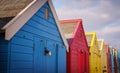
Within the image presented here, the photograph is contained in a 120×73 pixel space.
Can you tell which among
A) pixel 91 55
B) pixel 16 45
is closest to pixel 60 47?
pixel 16 45

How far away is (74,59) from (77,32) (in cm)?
195

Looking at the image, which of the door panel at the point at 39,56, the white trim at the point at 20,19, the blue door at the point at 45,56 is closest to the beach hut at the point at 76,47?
the blue door at the point at 45,56

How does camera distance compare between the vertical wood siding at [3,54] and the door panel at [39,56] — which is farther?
the door panel at [39,56]

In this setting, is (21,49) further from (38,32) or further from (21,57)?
(38,32)

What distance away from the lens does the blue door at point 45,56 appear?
32.7 feet

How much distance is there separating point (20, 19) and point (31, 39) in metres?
1.28

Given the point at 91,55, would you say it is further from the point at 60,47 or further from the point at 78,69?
the point at 60,47

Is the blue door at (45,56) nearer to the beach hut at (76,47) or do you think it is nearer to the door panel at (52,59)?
the door panel at (52,59)

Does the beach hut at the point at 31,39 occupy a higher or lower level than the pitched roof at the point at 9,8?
lower

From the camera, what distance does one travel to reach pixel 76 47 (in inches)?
624

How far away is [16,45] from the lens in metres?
8.26

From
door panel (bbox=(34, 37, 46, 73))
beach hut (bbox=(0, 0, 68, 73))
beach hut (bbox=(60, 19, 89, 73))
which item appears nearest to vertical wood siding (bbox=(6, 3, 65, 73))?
beach hut (bbox=(0, 0, 68, 73))

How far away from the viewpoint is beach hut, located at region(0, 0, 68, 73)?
7.83 metres

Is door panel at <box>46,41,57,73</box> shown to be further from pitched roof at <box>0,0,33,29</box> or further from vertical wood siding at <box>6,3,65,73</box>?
pitched roof at <box>0,0,33,29</box>
